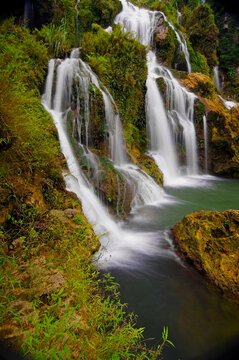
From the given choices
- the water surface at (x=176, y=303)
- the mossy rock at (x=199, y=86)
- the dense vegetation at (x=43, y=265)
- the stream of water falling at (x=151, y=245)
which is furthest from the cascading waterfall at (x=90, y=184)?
the mossy rock at (x=199, y=86)

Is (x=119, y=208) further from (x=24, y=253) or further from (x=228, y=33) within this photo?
(x=228, y=33)

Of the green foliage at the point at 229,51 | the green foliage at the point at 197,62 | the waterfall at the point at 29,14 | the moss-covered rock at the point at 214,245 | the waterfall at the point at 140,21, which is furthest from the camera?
the green foliage at the point at 229,51

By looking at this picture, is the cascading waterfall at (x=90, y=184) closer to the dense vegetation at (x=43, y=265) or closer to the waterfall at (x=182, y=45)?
the dense vegetation at (x=43, y=265)

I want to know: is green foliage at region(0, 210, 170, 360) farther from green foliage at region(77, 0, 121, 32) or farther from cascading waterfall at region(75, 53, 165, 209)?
green foliage at region(77, 0, 121, 32)

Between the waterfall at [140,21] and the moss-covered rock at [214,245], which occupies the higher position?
the waterfall at [140,21]

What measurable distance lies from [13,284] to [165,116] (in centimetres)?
1149

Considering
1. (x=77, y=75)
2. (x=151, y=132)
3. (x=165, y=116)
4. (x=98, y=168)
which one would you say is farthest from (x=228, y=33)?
(x=98, y=168)

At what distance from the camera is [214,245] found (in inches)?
151

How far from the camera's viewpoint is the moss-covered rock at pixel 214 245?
3.44 meters

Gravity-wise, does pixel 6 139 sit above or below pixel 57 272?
above

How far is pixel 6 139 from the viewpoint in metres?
2.38

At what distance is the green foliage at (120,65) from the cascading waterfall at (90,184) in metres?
0.63

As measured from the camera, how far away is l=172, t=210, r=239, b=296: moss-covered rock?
11.3 feet

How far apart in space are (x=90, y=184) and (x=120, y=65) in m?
5.45
